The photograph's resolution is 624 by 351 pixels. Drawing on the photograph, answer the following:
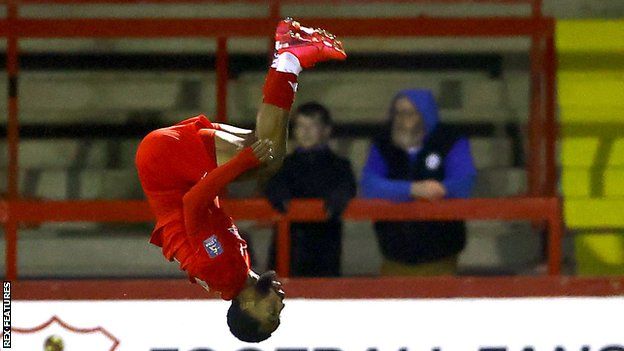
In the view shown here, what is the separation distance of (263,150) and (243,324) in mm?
1120

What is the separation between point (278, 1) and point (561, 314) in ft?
7.38

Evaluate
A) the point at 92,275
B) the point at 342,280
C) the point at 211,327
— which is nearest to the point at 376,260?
the point at 342,280

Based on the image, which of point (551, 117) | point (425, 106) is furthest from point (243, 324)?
point (551, 117)

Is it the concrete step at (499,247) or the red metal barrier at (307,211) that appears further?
the concrete step at (499,247)

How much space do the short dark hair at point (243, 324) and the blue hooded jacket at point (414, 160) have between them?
3.67ft

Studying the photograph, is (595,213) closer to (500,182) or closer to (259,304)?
(500,182)

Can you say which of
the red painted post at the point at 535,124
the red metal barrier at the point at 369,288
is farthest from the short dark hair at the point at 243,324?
the red painted post at the point at 535,124

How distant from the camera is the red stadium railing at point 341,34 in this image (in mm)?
7945

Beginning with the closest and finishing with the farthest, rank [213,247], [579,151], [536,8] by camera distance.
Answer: [213,247], [536,8], [579,151]

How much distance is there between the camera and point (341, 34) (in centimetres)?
844

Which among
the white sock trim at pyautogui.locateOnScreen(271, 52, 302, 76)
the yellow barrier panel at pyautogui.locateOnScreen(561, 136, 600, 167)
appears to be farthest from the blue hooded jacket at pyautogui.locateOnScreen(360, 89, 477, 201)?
the white sock trim at pyautogui.locateOnScreen(271, 52, 302, 76)

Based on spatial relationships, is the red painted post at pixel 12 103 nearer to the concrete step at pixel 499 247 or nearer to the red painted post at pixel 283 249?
the red painted post at pixel 283 249

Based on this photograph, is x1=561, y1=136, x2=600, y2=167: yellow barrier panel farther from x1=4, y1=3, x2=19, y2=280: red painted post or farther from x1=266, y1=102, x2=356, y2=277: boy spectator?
x1=4, y1=3, x2=19, y2=280: red painted post

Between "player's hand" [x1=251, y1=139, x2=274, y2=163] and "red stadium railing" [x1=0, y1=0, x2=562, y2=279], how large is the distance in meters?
1.72
